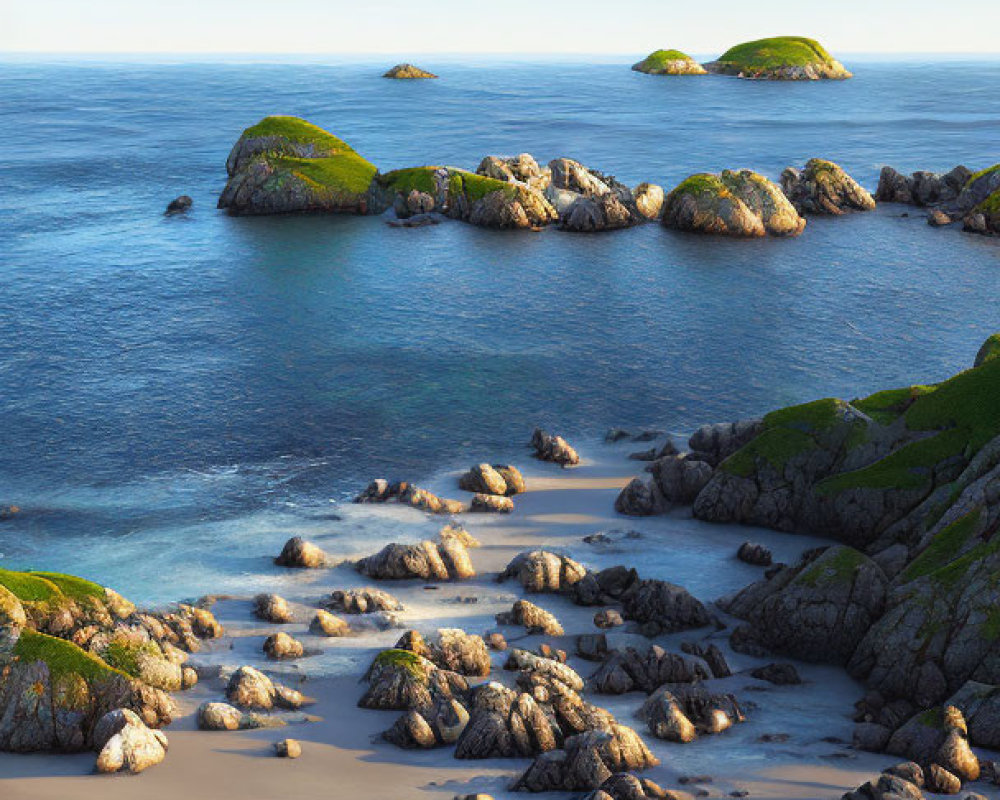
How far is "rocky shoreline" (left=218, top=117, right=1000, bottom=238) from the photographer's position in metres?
114

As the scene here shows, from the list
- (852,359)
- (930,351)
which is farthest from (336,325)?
(930,351)

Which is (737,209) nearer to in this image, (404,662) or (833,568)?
(833,568)

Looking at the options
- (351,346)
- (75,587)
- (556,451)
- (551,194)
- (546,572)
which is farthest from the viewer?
(551,194)

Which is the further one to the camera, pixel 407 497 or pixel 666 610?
pixel 407 497

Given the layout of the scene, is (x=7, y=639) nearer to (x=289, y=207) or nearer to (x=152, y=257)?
(x=152, y=257)

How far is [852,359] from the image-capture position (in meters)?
75.4

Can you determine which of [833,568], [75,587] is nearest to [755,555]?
[833,568]

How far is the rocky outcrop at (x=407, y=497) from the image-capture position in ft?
171

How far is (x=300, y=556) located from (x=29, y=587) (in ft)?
36.0

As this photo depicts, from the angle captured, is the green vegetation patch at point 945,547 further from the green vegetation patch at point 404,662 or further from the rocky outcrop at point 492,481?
the rocky outcrop at point 492,481

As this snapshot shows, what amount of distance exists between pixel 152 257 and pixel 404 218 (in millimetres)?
27694

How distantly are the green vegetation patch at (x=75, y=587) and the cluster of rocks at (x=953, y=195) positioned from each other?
331 ft

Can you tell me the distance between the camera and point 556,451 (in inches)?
2292

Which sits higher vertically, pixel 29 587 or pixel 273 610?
pixel 29 587
